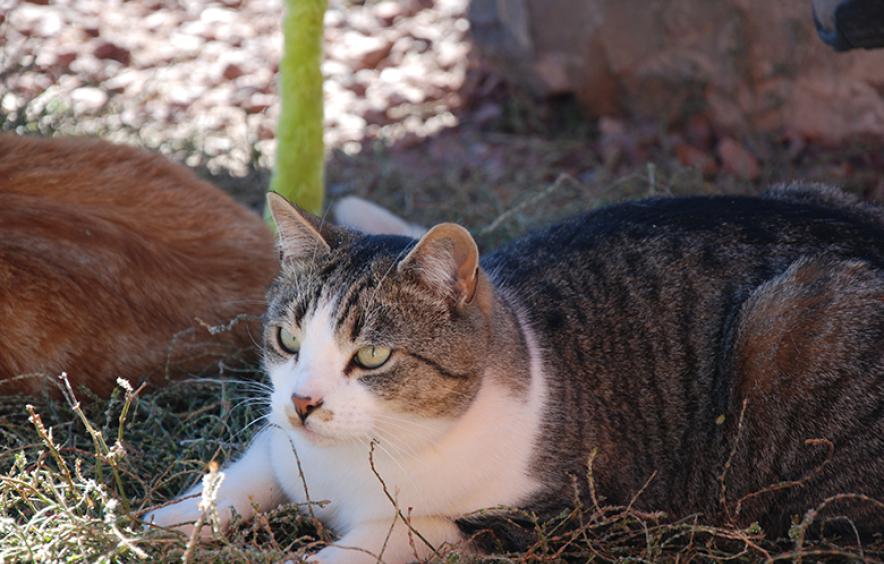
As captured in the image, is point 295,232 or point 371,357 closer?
point 371,357

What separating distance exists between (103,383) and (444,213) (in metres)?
2.05

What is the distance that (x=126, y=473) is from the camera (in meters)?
3.04

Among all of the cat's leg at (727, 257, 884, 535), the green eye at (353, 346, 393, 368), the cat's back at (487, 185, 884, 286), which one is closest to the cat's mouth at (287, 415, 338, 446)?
the green eye at (353, 346, 393, 368)

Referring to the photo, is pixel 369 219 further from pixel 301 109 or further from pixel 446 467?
pixel 446 467

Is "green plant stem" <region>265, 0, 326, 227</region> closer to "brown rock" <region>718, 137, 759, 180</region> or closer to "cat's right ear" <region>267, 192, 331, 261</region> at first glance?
"cat's right ear" <region>267, 192, 331, 261</region>

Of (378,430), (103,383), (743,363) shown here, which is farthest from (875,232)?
(103,383)

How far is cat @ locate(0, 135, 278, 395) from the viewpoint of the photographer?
329 centimetres

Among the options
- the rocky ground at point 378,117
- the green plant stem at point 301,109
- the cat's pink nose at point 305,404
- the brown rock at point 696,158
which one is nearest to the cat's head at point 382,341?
the cat's pink nose at point 305,404

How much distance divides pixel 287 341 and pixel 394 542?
1.83 feet

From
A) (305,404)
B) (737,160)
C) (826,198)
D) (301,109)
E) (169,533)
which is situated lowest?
(737,160)

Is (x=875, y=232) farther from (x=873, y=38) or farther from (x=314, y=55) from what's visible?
(x=314, y=55)

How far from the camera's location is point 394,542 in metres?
2.70

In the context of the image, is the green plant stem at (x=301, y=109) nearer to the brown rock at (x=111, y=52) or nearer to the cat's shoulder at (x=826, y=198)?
→ the cat's shoulder at (x=826, y=198)

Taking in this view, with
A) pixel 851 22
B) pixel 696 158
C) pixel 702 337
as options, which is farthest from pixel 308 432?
pixel 696 158
